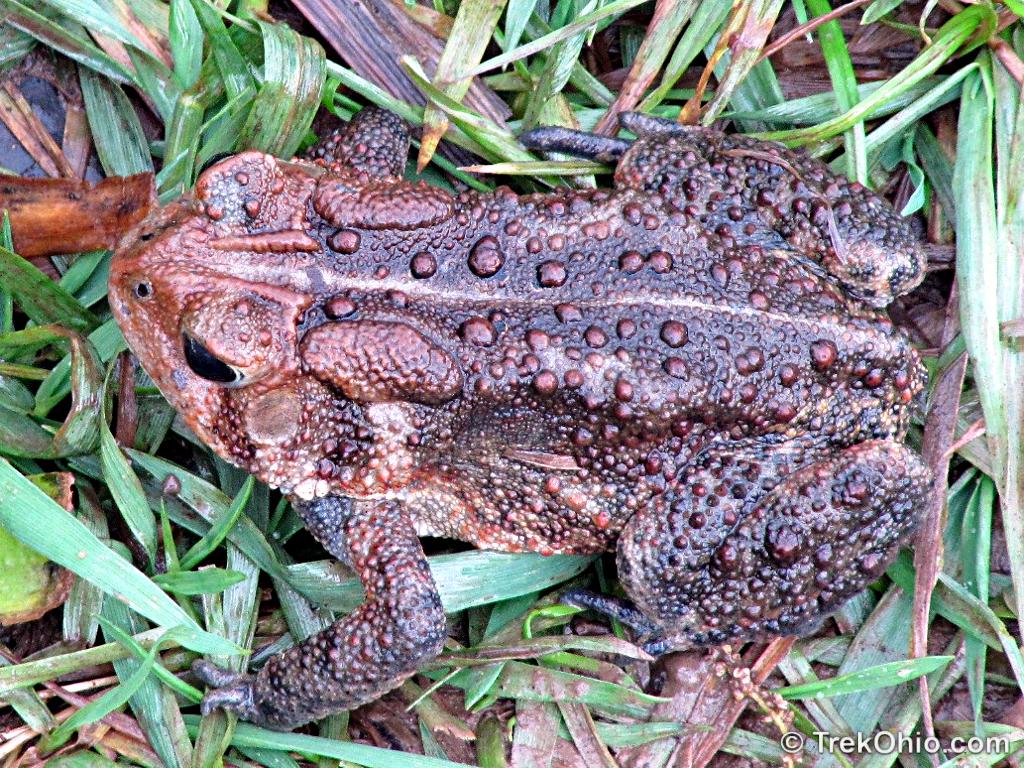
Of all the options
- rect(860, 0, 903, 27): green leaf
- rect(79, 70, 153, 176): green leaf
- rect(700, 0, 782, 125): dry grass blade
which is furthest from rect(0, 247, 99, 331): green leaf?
rect(860, 0, 903, 27): green leaf

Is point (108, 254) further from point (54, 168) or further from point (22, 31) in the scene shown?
point (22, 31)

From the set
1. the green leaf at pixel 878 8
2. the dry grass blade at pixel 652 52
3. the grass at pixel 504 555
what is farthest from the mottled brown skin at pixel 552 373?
the green leaf at pixel 878 8

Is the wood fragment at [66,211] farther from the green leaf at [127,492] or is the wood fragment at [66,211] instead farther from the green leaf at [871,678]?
the green leaf at [871,678]

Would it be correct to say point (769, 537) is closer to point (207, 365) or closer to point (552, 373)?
point (552, 373)

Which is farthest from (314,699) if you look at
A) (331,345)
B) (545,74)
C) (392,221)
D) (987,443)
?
(987,443)

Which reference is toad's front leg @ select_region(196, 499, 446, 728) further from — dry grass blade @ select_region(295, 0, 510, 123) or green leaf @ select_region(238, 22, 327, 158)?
dry grass blade @ select_region(295, 0, 510, 123)

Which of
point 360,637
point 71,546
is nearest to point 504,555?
point 360,637
